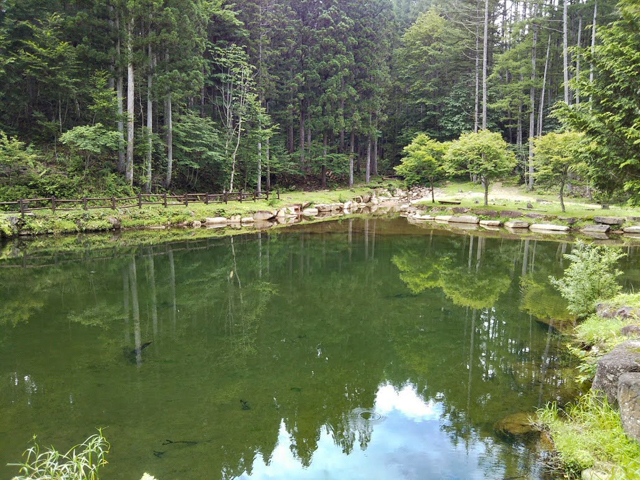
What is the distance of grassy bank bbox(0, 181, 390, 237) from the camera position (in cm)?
1920

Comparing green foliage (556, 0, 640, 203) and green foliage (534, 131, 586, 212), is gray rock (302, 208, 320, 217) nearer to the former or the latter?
green foliage (534, 131, 586, 212)

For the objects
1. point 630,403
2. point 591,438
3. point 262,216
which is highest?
point 262,216

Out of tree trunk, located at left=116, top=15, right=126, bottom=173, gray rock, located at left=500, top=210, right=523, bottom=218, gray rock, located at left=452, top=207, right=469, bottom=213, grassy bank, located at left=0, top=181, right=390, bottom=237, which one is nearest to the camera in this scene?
grassy bank, located at left=0, top=181, right=390, bottom=237

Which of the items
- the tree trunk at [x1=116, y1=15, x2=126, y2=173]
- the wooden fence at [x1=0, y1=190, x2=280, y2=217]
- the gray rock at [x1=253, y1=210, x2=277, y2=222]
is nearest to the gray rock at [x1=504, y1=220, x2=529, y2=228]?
the gray rock at [x1=253, y1=210, x2=277, y2=222]

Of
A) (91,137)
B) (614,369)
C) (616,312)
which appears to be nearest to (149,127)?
(91,137)

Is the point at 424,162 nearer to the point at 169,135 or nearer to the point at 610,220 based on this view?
the point at 610,220

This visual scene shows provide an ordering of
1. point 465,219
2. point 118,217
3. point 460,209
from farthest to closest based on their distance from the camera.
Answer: point 460,209 → point 465,219 → point 118,217

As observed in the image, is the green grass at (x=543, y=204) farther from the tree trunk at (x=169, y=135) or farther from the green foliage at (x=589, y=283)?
the tree trunk at (x=169, y=135)

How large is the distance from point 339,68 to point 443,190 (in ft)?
48.2

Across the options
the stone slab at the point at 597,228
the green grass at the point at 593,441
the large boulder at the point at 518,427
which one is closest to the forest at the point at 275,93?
the stone slab at the point at 597,228

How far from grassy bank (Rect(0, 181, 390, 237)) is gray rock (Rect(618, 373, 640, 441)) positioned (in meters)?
22.4

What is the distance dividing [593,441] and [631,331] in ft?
9.58

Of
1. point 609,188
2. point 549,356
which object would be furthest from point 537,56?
point 549,356

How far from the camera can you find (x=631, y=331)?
6.23 m
